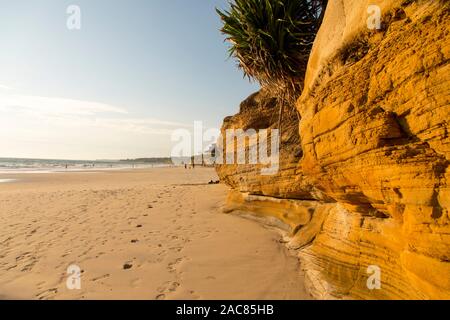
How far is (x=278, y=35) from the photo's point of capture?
609 centimetres

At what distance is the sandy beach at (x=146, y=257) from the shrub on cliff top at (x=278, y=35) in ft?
12.1

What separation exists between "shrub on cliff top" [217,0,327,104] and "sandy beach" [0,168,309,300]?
369 cm

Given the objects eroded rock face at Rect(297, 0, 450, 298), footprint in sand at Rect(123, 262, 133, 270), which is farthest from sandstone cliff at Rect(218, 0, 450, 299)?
footprint in sand at Rect(123, 262, 133, 270)

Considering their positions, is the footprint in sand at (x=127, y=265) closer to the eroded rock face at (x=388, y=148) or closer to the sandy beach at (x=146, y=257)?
the sandy beach at (x=146, y=257)

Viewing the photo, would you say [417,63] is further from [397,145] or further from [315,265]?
[315,265]

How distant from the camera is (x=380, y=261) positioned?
3.78 meters

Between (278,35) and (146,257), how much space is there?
5.16 m

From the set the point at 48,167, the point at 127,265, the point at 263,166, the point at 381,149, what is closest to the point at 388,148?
the point at 381,149

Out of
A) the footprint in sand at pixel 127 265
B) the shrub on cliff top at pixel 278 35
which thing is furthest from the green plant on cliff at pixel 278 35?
the footprint in sand at pixel 127 265

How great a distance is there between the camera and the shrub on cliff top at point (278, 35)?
6.06m

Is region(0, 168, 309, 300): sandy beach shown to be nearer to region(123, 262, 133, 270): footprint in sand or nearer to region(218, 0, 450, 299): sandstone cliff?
region(123, 262, 133, 270): footprint in sand

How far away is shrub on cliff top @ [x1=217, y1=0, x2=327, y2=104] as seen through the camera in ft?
19.9
